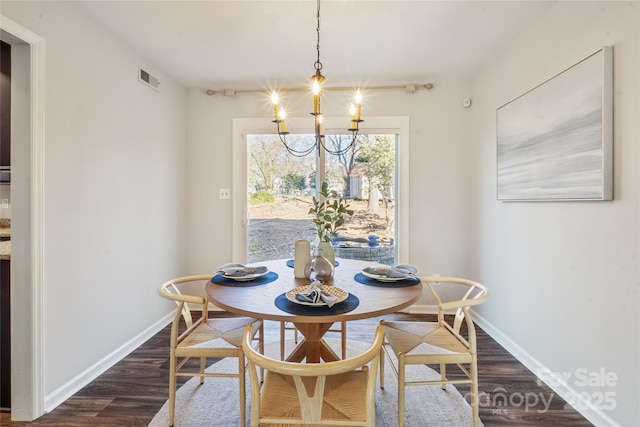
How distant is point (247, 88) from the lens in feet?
10.5

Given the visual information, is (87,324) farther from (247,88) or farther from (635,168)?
(635,168)

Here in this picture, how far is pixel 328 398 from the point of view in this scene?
1.18 meters

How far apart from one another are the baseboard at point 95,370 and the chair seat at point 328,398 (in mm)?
1412

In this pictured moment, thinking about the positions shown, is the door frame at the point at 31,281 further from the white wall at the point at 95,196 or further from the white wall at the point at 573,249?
the white wall at the point at 573,249

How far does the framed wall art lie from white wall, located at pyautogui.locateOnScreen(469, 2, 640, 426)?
0.05m

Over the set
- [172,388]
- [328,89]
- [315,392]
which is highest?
[328,89]

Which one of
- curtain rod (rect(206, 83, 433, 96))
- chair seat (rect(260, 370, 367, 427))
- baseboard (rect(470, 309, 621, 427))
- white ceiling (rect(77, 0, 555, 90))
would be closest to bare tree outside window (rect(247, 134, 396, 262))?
curtain rod (rect(206, 83, 433, 96))

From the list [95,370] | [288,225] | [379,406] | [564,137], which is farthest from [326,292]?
[288,225]

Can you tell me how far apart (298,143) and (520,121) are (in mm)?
1962

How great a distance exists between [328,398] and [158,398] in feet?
4.11

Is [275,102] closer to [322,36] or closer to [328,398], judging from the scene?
[322,36]

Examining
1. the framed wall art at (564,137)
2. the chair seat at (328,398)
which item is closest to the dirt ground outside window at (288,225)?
the framed wall art at (564,137)

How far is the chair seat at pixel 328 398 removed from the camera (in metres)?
1.10

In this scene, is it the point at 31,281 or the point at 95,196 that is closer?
the point at 31,281
